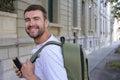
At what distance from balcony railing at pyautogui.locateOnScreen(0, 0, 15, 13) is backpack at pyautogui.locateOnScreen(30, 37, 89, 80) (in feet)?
19.1

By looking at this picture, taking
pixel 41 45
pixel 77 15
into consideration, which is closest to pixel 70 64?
pixel 41 45

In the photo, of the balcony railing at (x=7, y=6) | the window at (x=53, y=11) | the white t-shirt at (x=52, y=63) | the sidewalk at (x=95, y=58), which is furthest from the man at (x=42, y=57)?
the sidewalk at (x=95, y=58)

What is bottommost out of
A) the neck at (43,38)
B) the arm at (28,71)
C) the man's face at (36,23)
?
the arm at (28,71)

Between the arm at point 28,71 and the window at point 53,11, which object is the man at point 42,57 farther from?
the window at point 53,11

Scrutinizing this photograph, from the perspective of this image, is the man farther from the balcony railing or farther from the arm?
the balcony railing

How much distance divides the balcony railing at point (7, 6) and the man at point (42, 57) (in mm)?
5652

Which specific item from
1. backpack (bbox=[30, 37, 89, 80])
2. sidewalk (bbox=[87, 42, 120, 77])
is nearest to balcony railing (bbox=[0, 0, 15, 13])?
backpack (bbox=[30, 37, 89, 80])

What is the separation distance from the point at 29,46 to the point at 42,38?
745cm

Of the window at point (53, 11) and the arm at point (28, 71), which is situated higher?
the window at point (53, 11)

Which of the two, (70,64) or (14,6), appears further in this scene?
(14,6)

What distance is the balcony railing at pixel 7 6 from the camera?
25.5 ft

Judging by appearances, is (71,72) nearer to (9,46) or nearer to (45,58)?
(45,58)

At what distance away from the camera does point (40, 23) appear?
2221 millimetres

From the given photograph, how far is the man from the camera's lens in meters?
2.03
